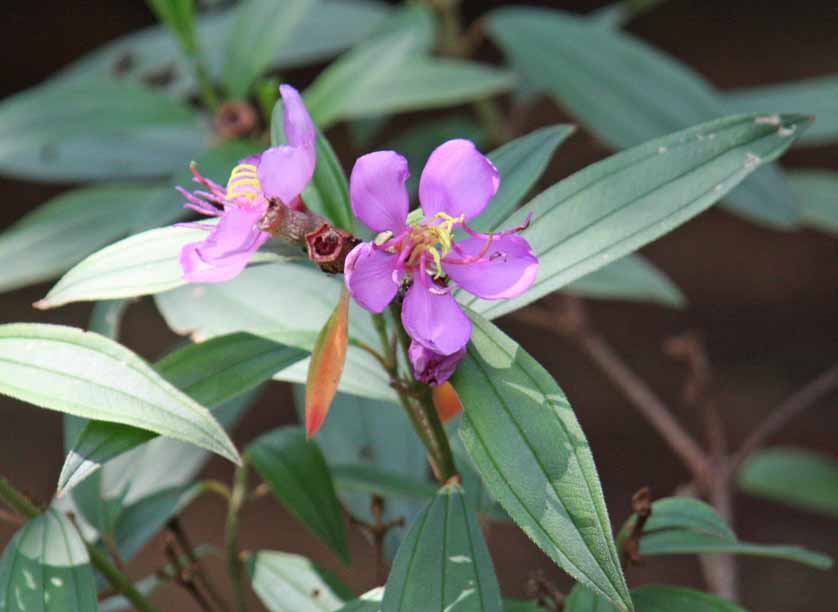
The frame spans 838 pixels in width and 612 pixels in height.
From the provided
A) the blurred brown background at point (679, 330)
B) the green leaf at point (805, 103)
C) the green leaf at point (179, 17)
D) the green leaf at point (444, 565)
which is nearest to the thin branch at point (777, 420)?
the green leaf at point (805, 103)

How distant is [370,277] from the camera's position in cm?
52

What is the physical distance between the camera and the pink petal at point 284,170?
52 cm

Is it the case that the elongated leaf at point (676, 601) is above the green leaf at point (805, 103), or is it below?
below

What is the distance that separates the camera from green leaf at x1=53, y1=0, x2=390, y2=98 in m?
1.25

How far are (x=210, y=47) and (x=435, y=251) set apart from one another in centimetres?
77

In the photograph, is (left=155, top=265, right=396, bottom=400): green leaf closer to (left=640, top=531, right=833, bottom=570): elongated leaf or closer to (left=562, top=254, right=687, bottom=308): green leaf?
(left=640, top=531, right=833, bottom=570): elongated leaf

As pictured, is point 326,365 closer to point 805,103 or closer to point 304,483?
point 304,483

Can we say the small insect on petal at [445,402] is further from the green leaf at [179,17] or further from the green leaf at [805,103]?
the green leaf at [805,103]

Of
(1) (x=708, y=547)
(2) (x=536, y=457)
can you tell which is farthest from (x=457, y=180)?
(1) (x=708, y=547)

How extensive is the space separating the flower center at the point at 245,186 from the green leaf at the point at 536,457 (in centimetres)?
12

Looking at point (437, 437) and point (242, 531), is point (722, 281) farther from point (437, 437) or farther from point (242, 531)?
point (437, 437)

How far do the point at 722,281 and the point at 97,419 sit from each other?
1816 mm

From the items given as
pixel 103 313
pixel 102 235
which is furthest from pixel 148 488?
pixel 102 235

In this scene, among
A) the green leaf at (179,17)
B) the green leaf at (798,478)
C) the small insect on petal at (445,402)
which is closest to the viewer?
the small insect on petal at (445,402)
